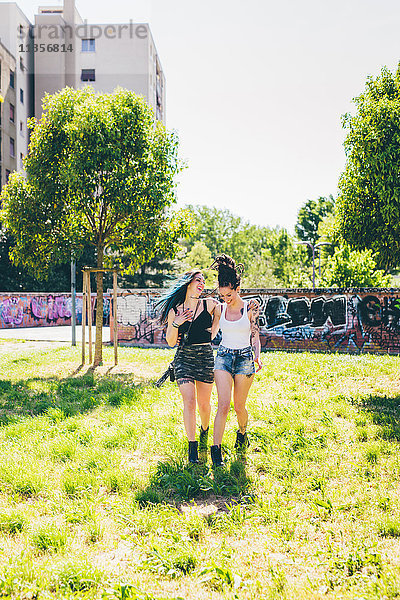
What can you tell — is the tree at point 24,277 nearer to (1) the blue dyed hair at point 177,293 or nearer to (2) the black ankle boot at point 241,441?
A: (1) the blue dyed hair at point 177,293

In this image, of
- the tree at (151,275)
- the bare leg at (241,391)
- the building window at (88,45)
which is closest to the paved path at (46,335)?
the tree at (151,275)

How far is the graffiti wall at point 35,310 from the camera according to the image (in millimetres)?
34250

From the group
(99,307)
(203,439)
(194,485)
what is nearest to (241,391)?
(203,439)

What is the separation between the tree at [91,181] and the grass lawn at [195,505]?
16.8ft

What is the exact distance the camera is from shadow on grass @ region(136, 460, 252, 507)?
13.7 ft

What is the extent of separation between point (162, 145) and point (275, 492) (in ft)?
30.8

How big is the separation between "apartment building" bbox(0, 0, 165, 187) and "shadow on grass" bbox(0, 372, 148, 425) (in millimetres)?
36154

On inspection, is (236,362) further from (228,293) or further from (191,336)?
(228,293)

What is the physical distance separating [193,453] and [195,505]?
2.89 ft

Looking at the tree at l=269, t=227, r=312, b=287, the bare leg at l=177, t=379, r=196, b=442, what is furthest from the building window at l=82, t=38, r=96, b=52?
the bare leg at l=177, t=379, r=196, b=442

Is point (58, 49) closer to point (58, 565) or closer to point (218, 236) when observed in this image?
point (218, 236)

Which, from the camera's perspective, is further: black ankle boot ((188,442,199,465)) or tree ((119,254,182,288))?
tree ((119,254,182,288))

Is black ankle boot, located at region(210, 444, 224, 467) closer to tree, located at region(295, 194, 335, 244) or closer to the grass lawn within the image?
the grass lawn

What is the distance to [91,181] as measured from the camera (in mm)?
11516
